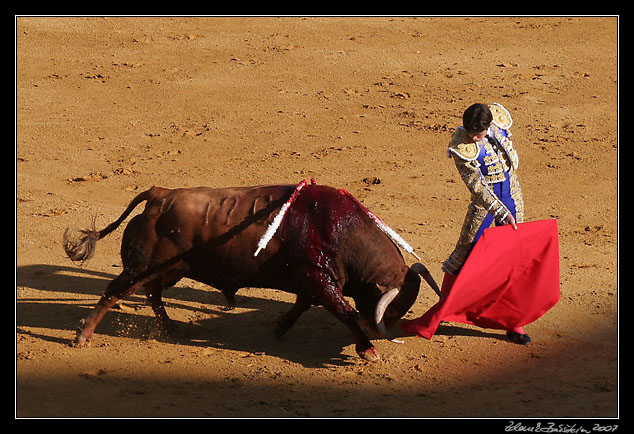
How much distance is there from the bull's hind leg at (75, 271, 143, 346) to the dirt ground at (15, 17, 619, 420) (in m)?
0.12

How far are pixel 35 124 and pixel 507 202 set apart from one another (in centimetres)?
715

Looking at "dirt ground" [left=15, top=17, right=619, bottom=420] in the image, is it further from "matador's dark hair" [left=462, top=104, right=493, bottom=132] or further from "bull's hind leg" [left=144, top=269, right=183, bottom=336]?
"matador's dark hair" [left=462, top=104, right=493, bottom=132]

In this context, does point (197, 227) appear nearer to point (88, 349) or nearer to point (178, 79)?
point (88, 349)

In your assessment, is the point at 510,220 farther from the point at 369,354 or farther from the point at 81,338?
the point at 81,338

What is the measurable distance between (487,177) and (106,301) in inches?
103

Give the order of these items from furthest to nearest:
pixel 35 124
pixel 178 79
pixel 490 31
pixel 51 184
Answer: pixel 490 31, pixel 178 79, pixel 35 124, pixel 51 184

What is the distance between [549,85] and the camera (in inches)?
492

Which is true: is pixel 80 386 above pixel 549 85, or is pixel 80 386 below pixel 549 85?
below

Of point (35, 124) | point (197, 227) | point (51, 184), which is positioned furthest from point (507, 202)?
point (35, 124)

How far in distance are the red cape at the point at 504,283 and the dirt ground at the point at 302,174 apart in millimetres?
238

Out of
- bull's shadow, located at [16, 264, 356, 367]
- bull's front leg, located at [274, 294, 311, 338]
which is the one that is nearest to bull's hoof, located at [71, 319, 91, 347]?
bull's shadow, located at [16, 264, 356, 367]

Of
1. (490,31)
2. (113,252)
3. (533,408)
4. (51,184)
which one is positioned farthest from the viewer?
(490,31)

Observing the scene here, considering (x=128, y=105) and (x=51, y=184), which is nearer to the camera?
(x=51, y=184)

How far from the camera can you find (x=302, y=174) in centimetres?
1048
